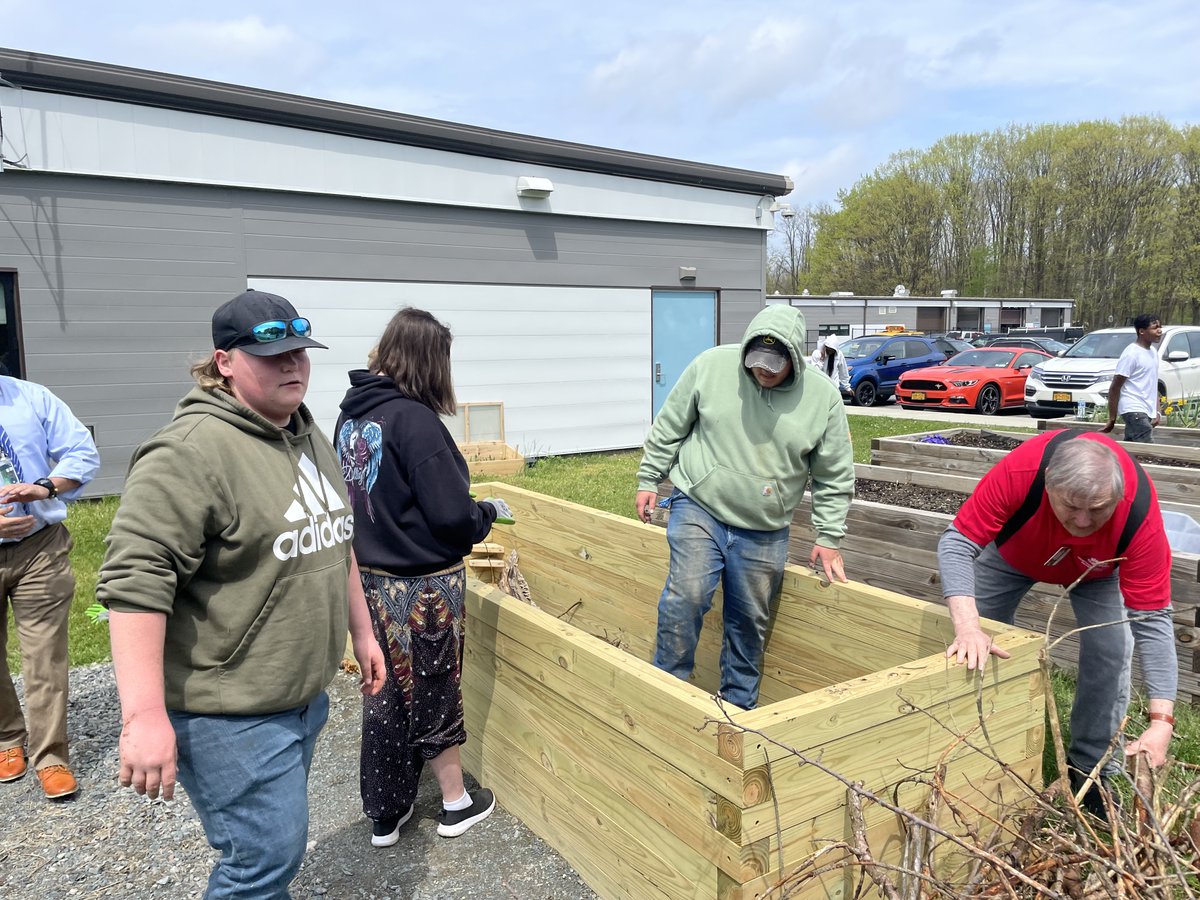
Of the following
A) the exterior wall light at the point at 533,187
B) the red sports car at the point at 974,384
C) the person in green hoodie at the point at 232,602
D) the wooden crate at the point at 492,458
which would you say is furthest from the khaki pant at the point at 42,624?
the red sports car at the point at 974,384

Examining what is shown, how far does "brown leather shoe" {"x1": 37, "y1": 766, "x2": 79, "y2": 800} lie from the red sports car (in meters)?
18.4

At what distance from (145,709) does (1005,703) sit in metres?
2.53

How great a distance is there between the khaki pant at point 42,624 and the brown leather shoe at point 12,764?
0.16m

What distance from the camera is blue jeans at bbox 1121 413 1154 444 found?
27.5 feet

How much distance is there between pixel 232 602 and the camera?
6.59 feet

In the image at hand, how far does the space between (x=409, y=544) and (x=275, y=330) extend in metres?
1.09

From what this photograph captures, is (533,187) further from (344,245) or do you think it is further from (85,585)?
(85,585)

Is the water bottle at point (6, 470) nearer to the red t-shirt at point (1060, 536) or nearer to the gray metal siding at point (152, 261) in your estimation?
the red t-shirt at point (1060, 536)

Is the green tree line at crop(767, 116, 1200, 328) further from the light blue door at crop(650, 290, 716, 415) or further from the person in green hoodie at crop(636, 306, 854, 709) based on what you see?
the person in green hoodie at crop(636, 306, 854, 709)

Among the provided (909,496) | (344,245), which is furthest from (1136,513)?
(344,245)

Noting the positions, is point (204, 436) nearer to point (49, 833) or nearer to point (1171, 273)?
point (49, 833)

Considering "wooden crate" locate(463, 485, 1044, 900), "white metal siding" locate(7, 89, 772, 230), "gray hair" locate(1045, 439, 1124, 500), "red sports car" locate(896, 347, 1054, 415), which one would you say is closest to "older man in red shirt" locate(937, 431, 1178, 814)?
"gray hair" locate(1045, 439, 1124, 500)

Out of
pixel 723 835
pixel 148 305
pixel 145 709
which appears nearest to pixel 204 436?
pixel 145 709

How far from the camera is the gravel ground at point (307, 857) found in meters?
2.99
